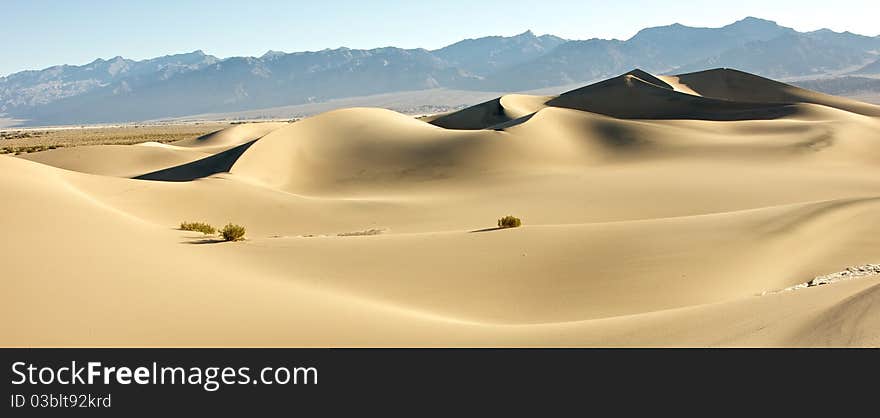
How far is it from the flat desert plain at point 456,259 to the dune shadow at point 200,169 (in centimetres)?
180

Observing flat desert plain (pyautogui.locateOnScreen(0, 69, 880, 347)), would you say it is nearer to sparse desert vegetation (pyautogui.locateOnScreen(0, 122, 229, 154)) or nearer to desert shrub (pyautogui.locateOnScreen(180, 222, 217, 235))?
desert shrub (pyautogui.locateOnScreen(180, 222, 217, 235))

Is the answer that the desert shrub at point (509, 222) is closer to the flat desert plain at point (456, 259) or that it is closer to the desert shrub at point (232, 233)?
the flat desert plain at point (456, 259)

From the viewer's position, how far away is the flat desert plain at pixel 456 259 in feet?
21.7

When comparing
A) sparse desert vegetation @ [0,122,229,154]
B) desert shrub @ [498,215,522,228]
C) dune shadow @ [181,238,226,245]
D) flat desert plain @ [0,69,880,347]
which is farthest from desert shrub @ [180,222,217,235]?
sparse desert vegetation @ [0,122,229,154]

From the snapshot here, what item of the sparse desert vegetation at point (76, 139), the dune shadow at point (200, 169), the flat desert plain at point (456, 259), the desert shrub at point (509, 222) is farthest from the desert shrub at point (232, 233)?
the sparse desert vegetation at point (76, 139)

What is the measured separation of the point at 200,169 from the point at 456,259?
85.4 ft

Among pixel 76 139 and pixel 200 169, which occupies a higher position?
pixel 76 139

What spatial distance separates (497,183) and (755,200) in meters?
10.3

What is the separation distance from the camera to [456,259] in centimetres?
1180

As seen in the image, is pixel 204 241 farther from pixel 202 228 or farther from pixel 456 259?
pixel 456 259

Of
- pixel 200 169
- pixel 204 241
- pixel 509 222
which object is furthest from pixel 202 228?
pixel 200 169

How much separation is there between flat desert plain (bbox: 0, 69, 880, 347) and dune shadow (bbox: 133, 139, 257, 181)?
71.0 inches

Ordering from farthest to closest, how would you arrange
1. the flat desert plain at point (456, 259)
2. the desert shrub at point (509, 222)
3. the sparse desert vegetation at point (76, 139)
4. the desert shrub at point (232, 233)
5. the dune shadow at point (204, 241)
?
1. the sparse desert vegetation at point (76, 139)
2. the desert shrub at point (509, 222)
3. the desert shrub at point (232, 233)
4. the dune shadow at point (204, 241)
5. the flat desert plain at point (456, 259)
